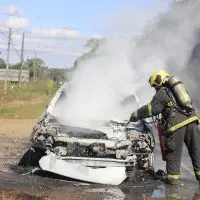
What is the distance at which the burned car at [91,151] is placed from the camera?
24.9 feet

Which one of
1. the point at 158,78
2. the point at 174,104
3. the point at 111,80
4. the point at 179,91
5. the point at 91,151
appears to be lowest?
the point at 91,151

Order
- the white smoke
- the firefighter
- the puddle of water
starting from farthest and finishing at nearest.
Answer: the white smoke < the firefighter < the puddle of water

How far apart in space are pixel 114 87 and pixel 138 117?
192cm

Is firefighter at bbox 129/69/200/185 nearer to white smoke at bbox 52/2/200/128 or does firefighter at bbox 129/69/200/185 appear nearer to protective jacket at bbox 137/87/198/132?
protective jacket at bbox 137/87/198/132

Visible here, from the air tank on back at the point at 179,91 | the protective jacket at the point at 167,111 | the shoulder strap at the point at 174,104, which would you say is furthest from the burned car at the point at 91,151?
the air tank on back at the point at 179,91

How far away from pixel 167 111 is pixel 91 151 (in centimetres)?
133

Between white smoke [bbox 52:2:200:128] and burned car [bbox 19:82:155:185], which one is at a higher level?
white smoke [bbox 52:2:200:128]

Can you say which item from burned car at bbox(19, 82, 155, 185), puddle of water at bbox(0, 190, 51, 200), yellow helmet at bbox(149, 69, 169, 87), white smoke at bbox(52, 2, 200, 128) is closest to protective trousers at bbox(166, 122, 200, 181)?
burned car at bbox(19, 82, 155, 185)

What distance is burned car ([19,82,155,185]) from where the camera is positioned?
7594mm

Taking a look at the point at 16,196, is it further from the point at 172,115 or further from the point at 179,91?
the point at 179,91

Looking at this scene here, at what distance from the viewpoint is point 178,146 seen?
25.6 ft

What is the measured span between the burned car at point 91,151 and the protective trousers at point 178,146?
1.32ft

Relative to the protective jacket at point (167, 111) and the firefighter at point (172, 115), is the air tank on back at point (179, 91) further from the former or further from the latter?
the protective jacket at point (167, 111)

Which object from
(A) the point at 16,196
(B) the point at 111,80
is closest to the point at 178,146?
(B) the point at 111,80
